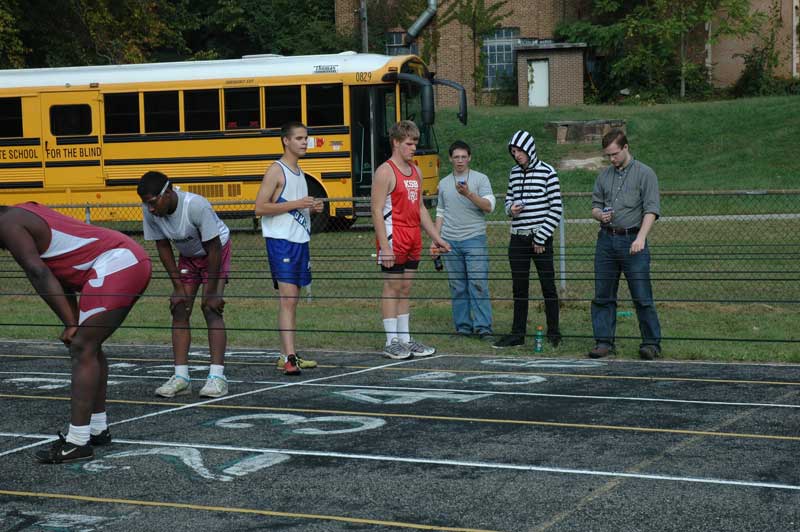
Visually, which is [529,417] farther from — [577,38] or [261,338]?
[577,38]

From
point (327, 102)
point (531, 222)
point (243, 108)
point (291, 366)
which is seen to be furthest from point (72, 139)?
point (291, 366)

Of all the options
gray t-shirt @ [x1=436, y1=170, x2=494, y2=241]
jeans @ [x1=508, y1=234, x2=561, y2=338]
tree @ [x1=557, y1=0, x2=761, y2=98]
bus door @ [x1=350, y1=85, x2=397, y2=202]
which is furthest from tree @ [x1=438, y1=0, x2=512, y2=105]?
jeans @ [x1=508, y1=234, x2=561, y2=338]

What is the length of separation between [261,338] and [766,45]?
32.2 metres

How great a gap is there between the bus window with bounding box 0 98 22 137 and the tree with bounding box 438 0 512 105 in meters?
21.5

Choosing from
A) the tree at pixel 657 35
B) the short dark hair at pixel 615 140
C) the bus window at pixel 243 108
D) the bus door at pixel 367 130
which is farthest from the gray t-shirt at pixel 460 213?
the tree at pixel 657 35

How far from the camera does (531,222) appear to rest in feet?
36.7

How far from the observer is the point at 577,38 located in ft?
137

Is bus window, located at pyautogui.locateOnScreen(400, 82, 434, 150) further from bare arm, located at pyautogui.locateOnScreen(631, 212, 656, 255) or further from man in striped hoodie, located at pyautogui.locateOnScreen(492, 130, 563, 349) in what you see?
bare arm, located at pyautogui.locateOnScreen(631, 212, 656, 255)

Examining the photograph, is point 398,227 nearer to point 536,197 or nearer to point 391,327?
point 391,327

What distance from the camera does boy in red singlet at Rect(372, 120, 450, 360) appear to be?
33.8 feet

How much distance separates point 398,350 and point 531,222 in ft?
6.00

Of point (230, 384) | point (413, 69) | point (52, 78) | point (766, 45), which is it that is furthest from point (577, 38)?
point (230, 384)

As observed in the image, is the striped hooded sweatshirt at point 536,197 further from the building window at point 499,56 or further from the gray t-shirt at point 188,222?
the building window at point 499,56

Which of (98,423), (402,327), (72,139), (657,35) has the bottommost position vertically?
(98,423)
